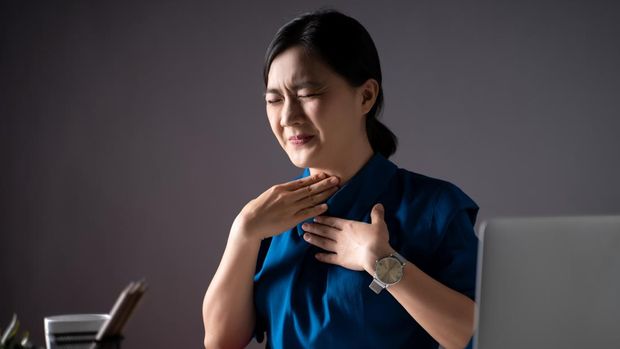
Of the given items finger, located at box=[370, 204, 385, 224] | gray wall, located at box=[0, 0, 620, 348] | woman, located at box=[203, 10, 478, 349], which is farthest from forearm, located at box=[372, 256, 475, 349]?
gray wall, located at box=[0, 0, 620, 348]

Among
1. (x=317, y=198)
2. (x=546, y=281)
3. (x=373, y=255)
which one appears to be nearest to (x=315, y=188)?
(x=317, y=198)

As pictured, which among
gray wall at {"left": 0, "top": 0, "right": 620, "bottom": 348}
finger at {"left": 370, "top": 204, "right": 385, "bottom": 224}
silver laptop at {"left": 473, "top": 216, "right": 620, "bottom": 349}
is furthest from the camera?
→ gray wall at {"left": 0, "top": 0, "right": 620, "bottom": 348}

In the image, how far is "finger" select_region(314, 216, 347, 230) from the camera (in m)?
1.52

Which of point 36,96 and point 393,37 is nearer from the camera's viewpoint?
point 36,96

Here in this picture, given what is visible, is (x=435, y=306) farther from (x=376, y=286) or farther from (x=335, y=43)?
(x=335, y=43)

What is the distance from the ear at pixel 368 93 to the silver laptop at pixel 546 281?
0.67m

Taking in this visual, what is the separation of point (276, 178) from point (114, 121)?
25.7 inches

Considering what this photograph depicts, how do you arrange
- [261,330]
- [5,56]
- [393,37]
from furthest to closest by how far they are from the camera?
[393,37] → [5,56] → [261,330]

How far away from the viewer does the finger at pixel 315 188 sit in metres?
1.57

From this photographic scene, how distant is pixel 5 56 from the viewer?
9.55ft

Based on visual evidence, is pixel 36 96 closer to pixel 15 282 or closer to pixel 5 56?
pixel 5 56

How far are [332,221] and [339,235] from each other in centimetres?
5

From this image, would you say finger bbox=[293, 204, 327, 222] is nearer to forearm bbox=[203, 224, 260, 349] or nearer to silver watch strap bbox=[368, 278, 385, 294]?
forearm bbox=[203, 224, 260, 349]

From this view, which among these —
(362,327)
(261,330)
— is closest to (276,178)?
(261,330)
